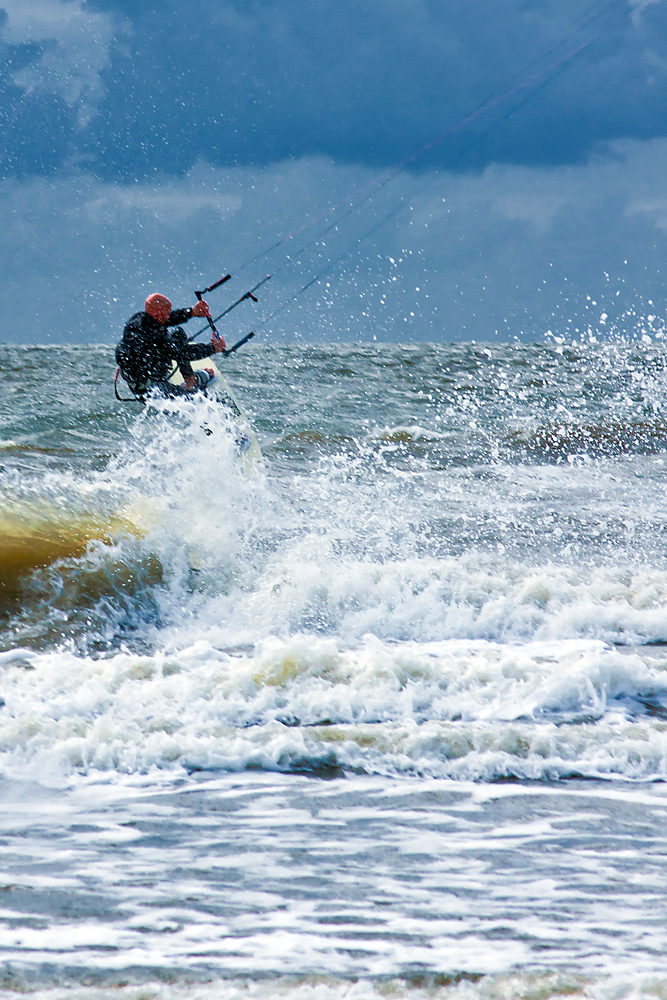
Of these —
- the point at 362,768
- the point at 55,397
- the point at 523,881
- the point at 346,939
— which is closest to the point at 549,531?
A: the point at 362,768

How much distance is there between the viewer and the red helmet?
8758mm

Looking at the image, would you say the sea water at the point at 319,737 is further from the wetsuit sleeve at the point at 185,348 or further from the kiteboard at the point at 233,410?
the wetsuit sleeve at the point at 185,348

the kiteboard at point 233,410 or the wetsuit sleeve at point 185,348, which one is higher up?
the wetsuit sleeve at point 185,348

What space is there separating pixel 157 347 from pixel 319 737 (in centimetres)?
558

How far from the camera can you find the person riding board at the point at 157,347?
8719 millimetres

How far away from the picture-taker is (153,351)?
28.8 ft

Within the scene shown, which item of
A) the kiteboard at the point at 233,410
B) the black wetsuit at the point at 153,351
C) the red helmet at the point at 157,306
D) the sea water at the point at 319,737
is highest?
the red helmet at the point at 157,306

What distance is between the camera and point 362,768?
13.4 ft

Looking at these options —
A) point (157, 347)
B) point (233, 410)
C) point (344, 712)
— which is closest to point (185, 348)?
point (157, 347)

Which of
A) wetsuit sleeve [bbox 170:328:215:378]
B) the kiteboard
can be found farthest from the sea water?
wetsuit sleeve [bbox 170:328:215:378]

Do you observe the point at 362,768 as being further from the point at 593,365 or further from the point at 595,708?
the point at 593,365

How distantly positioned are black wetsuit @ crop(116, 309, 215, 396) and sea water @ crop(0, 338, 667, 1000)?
359 mm

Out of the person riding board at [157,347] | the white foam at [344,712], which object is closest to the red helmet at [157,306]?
the person riding board at [157,347]

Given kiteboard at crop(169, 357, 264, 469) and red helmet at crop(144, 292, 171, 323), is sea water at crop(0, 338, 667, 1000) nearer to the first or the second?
kiteboard at crop(169, 357, 264, 469)
